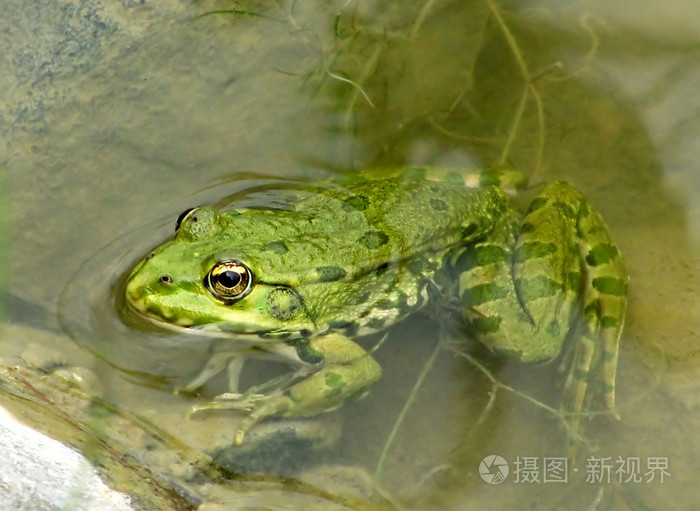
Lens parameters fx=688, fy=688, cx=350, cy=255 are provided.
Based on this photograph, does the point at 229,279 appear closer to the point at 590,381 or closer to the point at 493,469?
the point at 493,469

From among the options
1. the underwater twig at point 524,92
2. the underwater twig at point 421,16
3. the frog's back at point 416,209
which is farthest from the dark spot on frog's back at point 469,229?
the underwater twig at point 421,16

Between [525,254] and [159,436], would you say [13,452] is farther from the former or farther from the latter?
[525,254]

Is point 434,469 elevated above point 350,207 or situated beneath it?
situated beneath

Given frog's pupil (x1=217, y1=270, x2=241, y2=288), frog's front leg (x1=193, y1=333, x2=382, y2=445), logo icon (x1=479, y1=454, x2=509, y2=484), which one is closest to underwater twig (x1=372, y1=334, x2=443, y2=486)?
frog's front leg (x1=193, y1=333, x2=382, y2=445)

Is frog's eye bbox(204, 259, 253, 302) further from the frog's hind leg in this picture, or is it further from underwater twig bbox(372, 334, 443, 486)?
the frog's hind leg

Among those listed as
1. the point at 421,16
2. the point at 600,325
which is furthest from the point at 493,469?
the point at 421,16

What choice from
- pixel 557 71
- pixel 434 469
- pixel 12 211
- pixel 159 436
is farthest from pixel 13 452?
pixel 557 71

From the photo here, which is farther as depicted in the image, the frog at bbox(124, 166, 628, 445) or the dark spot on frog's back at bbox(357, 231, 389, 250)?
the dark spot on frog's back at bbox(357, 231, 389, 250)
